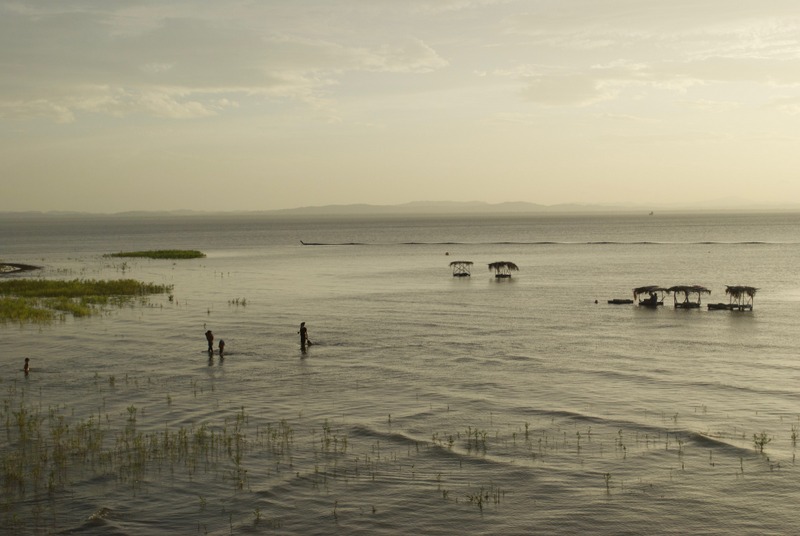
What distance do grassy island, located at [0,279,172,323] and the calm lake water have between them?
3.37 meters

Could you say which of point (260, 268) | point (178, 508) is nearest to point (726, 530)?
point (178, 508)

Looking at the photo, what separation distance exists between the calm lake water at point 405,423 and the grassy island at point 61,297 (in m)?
3.37

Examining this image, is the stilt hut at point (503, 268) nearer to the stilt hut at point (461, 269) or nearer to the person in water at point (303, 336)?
the stilt hut at point (461, 269)

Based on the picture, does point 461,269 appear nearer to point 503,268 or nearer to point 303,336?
point 503,268

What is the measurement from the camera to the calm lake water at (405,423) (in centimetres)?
1962

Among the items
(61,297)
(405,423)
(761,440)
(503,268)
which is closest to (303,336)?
(405,423)

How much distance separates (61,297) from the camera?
65.3 metres

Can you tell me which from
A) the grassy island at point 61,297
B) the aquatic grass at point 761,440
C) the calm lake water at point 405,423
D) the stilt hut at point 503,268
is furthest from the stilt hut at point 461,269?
the aquatic grass at point 761,440

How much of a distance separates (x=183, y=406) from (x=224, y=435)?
4.82 metres

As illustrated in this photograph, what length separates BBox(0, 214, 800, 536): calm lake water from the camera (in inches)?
773

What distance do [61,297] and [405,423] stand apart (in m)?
48.0

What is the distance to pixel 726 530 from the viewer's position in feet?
60.7

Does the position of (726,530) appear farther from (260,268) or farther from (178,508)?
(260,268)

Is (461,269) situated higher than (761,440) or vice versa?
(461,269)
